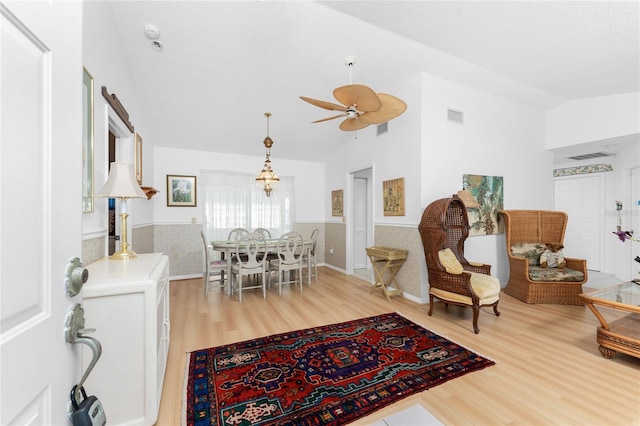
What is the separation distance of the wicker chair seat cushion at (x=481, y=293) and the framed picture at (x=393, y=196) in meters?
1.30

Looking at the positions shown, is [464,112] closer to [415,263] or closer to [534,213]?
[534,213]

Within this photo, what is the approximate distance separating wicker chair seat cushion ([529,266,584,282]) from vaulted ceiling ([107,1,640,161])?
2.66 m

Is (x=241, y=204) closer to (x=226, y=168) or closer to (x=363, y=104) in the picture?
(x=226, y=168)

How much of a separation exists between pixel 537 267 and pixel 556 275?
29 cm

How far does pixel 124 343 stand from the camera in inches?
58.1

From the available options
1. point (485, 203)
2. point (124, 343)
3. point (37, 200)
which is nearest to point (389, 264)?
point (485, 203)

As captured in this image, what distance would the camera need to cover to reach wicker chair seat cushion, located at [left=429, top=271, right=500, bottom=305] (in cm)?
287

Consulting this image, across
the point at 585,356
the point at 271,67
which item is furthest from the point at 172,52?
the point at 585,356

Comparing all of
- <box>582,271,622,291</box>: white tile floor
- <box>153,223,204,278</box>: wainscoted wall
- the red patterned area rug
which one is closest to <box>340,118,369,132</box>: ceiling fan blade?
the red patterned area rug

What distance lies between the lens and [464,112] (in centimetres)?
395

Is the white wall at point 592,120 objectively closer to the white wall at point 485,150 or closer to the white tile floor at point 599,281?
the white wall at point 485,150

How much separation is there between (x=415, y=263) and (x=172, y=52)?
13.2 ft

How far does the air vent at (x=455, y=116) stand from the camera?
3.86 meters

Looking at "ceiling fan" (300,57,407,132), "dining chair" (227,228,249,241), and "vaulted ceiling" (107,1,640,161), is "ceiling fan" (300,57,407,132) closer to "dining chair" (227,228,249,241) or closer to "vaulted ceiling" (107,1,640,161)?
"vaulted ceiling" (107,1,640,161)
